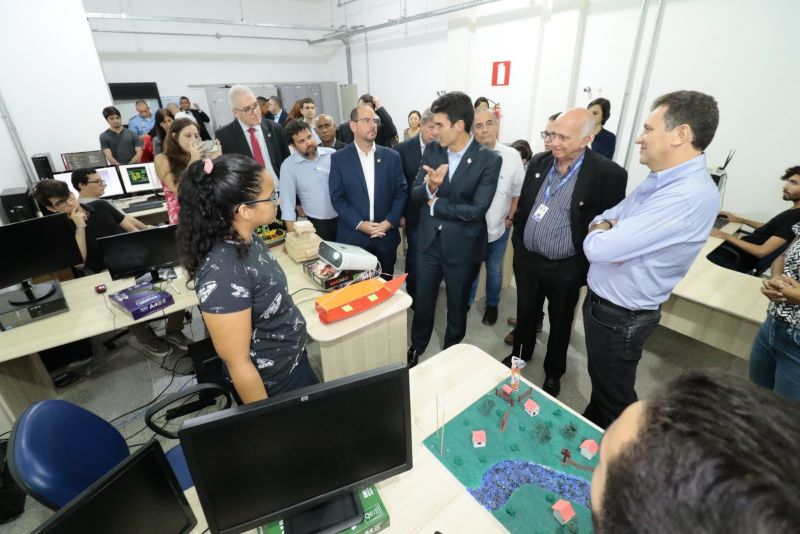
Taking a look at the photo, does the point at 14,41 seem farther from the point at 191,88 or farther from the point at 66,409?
the point at 66,409

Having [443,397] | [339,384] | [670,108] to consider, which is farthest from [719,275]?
[339,384]

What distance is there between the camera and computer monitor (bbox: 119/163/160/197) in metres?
4.18

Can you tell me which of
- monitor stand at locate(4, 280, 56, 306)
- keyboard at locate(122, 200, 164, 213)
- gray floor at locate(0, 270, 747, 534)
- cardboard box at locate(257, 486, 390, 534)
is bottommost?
gray floor at locate(0, 270, 747, 534)

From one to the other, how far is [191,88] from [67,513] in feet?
31.2

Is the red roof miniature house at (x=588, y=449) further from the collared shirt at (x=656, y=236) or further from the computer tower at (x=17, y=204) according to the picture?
the computer tower at (x=17, y=204)

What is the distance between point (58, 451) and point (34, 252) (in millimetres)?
1619

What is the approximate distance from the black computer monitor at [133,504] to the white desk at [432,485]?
0.14 m

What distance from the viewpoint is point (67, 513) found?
0.70 m

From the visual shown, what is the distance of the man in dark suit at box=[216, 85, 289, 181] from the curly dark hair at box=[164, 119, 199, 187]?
0.44 m

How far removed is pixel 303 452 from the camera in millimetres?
929

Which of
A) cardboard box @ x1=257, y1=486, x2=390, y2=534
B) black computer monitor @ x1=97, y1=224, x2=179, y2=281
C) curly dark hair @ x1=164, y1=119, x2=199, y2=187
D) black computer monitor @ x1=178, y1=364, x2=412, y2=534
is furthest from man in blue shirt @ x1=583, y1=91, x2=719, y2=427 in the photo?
curly dark hair @ x1=164, y1=119, x2=199, y2=187

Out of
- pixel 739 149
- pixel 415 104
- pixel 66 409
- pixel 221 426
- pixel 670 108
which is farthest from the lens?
pixel 415 104

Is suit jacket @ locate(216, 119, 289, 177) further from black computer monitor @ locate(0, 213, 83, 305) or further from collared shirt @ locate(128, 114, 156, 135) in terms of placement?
collared shirt @ locate(128, 114, 156, 135)

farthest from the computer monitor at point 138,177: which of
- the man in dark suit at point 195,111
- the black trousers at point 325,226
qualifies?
the man in dark suit at point 195,111
